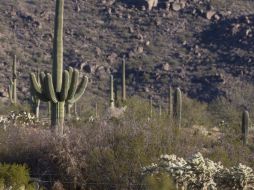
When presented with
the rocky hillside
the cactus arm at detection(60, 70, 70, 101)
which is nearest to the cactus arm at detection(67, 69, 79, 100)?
the cactus arm at detection(60, 70, 70, 101)

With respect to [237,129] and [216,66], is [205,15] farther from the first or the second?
[237,129]

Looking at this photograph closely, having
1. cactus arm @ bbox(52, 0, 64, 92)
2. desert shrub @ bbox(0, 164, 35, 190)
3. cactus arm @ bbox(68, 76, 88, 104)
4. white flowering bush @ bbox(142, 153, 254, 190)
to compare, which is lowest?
desert shrub @ bbox(0, 164, 35, 190)

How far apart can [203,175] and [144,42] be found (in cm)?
4953

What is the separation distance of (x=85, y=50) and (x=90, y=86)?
6.55 meters

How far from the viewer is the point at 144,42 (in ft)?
202

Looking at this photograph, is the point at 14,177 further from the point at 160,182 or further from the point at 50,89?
the point at 50,89

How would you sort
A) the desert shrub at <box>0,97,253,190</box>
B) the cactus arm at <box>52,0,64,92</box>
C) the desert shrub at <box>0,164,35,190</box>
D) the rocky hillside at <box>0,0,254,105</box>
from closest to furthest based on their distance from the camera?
the desert shrub at <box>0,164,35,190</box> < the desert shrub at <box>0,97,253,190</box> < the cactus arm at <box>52,0,64,92</box> < the rocky hillside at <box>0,0,254,105</box>

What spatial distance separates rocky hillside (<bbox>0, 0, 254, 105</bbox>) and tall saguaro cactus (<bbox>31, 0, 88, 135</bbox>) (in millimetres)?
32224

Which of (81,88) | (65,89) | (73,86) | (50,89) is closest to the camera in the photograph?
(50,89)

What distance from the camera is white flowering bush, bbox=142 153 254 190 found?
12.2 m

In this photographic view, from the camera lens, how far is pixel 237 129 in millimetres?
30281

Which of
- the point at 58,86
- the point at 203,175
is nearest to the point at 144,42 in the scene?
the point at 58,86

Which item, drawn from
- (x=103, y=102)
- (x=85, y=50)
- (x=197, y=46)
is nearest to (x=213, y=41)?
(x=197, y=46)

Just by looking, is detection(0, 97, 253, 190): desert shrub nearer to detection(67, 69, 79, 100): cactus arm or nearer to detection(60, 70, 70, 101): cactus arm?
detection(60, 70, 70, 101): cactus arm
